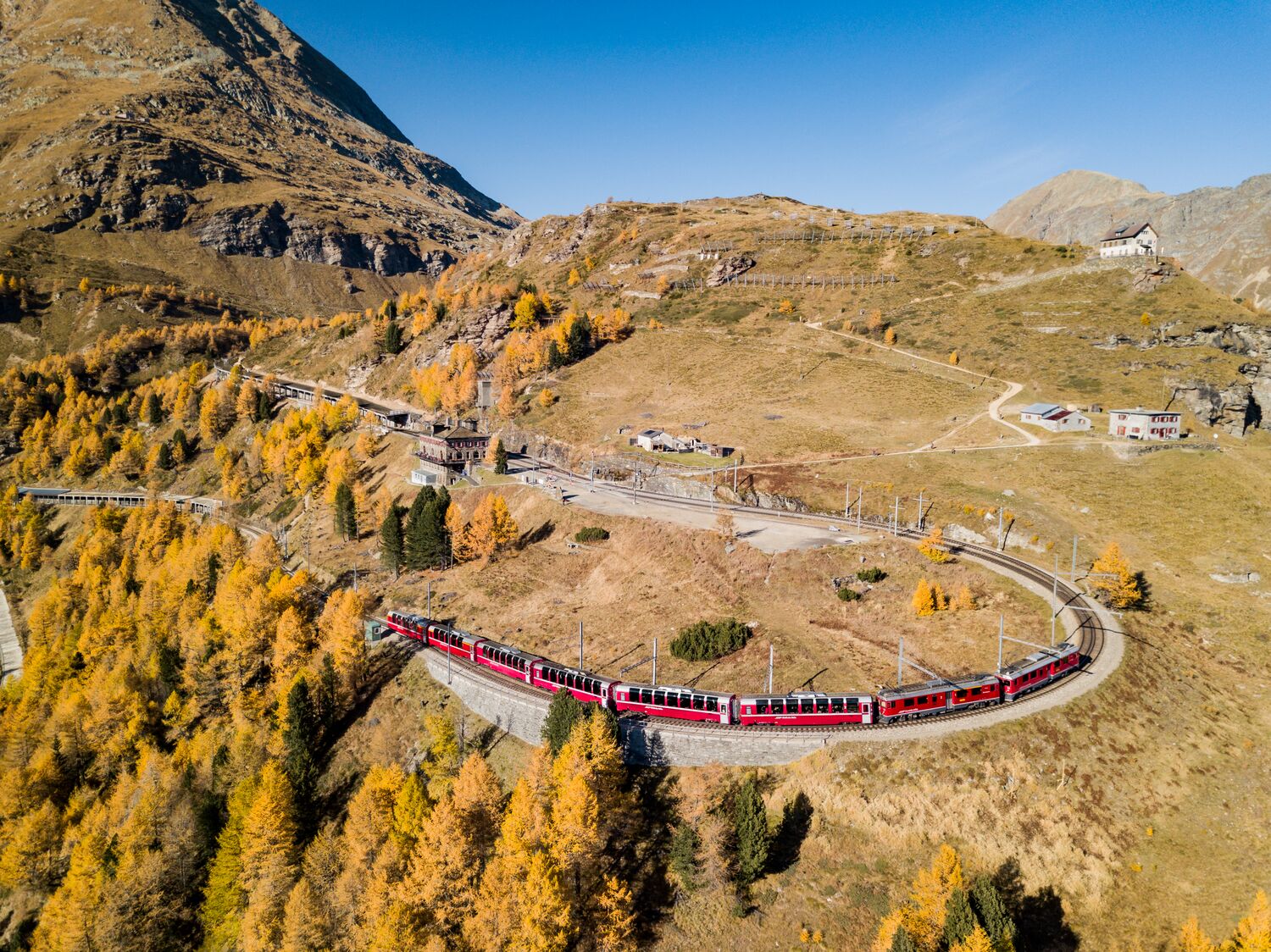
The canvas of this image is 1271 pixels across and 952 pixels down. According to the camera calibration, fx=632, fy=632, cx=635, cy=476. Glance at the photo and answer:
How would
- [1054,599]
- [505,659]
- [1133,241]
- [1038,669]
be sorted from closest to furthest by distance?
[1038,669]
[1054,599]
[505,659]
[1133,241]

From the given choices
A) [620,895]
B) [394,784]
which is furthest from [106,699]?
[620,895]

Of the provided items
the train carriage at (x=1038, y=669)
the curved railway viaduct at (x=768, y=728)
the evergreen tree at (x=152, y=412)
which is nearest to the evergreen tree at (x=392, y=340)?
the evergreen tree at (x=152, y=412)

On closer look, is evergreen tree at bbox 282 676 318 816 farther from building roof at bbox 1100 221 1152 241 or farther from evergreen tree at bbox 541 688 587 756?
building roof at bbox 1100 221 1152 241

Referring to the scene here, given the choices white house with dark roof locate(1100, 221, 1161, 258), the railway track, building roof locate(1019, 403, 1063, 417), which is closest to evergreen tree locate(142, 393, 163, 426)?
the railway track

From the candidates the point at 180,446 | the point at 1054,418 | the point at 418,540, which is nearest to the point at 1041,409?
the point at 1054,418

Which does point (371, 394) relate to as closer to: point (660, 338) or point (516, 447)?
point (516, 447)

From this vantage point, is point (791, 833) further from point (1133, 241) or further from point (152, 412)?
point (152, 412)
